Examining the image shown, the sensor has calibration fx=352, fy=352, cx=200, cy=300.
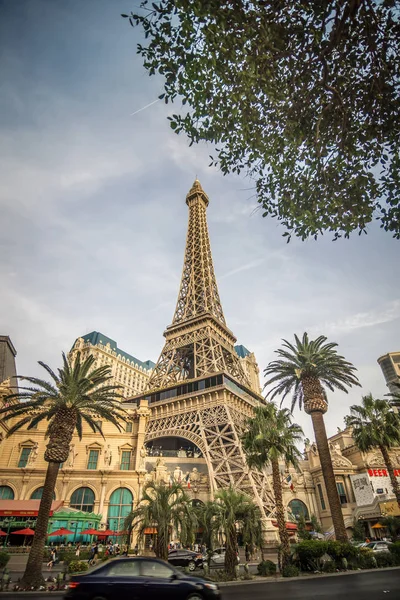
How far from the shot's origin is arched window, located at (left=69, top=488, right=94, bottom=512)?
30609 millimetres

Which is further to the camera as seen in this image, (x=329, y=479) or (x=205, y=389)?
(x=205, y=389)

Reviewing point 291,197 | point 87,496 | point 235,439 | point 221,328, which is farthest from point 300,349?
point 221,328

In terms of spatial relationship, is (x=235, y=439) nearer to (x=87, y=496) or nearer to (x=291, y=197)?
(x=87, y=496)

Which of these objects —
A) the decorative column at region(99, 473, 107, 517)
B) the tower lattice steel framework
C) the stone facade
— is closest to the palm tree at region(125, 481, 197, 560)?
the decorative column at region(99, 473, 107, 517)

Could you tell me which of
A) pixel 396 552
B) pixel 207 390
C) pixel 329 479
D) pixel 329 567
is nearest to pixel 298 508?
pixel 207 390

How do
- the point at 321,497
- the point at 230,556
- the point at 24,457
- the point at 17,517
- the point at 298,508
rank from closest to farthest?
the point at 230,556 < the point at 17,517 < the point at 24,457 < the point at 321,497 < the point at 298,508

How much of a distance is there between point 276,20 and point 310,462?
52940 millimetres

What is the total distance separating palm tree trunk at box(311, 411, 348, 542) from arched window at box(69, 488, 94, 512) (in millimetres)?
20011

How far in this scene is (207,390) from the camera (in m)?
48.2

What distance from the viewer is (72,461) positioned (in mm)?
32000

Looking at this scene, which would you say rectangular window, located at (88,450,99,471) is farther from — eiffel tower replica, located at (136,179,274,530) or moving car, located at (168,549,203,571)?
eiffel tower replica, located at (136,179,274,530)

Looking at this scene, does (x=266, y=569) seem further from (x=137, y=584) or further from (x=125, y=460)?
(x=125, y=460)

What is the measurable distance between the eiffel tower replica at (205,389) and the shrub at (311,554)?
10.3m

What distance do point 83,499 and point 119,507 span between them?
3.24m
